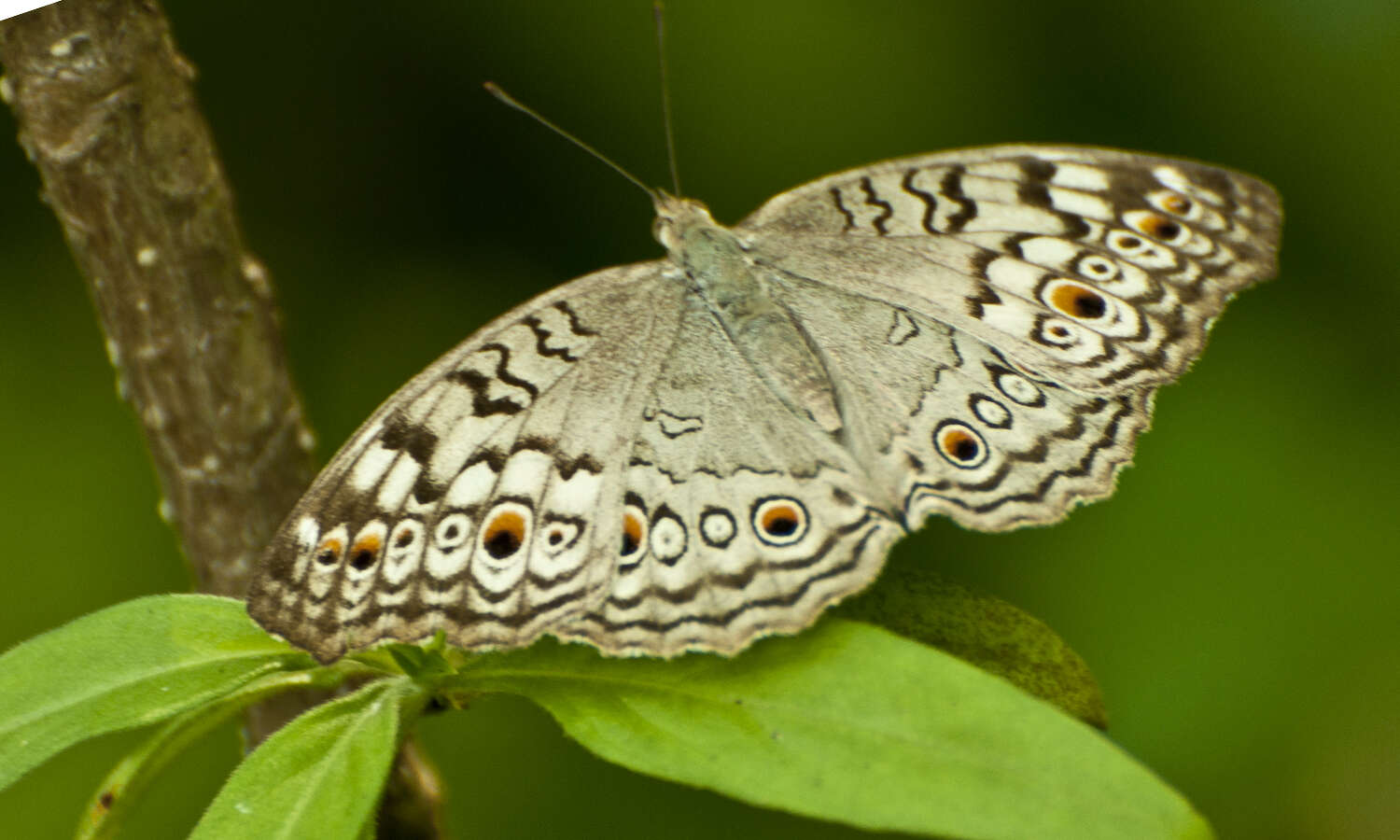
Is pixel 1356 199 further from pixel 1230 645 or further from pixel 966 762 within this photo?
pixel 966 762

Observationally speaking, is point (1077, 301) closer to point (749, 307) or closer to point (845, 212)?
point (845, 212)

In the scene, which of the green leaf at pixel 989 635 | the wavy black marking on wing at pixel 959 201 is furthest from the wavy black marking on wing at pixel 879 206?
the green leaf at pixel 989 635

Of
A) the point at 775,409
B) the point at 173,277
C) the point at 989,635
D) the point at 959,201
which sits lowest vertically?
the point at 989,635

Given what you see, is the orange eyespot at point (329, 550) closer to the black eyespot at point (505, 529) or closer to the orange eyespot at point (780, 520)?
the black eyespot at point (505, 529)

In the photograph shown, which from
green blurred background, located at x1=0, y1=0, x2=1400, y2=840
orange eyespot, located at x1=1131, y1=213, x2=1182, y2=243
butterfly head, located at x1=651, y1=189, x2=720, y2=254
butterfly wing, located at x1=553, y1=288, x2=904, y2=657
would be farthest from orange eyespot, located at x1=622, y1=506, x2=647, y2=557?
green blurred background, located at x1=0, y1=0, x2=1400, y2=840

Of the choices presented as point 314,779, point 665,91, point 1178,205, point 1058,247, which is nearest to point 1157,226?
point 1178,205

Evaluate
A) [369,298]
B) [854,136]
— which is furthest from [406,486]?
[854,136]

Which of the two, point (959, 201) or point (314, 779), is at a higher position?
point (959, 201)
